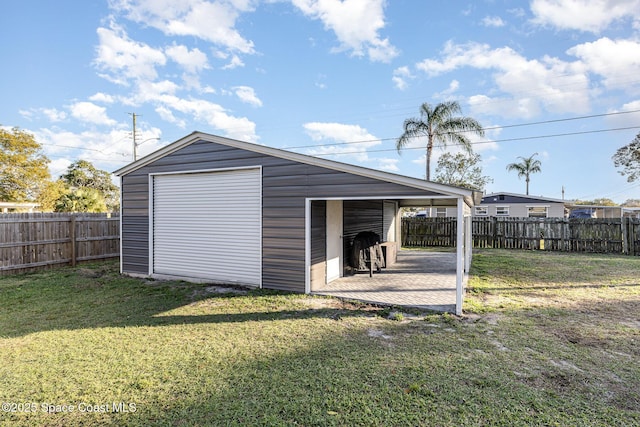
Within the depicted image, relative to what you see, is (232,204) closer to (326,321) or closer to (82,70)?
(326,321)

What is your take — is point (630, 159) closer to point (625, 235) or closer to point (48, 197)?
point (625, 235)

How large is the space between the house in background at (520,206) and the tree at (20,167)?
28824mm

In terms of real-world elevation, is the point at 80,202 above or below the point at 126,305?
above

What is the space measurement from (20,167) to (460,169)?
94.8 ft

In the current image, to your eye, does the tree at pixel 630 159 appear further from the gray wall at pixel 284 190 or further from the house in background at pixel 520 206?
the gray wall at pixel 284 190

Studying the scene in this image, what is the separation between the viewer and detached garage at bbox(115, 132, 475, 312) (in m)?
6.21

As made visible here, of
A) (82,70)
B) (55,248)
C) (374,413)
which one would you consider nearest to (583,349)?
(374,413)

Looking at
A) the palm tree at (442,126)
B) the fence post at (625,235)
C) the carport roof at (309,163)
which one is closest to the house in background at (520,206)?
the palm tree at (442,126)

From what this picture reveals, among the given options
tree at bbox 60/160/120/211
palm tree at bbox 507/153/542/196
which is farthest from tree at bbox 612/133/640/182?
tree at bbox 60/160/120/211

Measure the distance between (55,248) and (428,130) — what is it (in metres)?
16.4

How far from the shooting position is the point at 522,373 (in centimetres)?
329

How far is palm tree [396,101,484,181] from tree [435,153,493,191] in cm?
467

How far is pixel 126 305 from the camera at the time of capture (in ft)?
18.8

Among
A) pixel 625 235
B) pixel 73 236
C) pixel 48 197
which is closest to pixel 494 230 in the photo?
pixel 625 235
